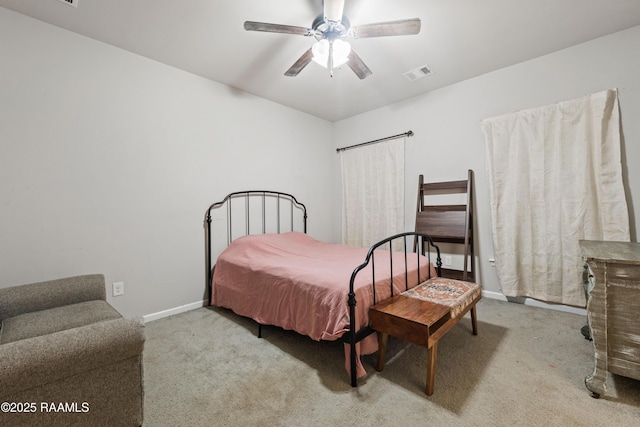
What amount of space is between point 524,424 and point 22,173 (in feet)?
11.2

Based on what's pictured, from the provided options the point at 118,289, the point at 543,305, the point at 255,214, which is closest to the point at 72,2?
the point at 118,289

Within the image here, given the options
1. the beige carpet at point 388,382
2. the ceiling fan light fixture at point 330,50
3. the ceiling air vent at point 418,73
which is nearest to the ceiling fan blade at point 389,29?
the ceiling fan light fixture at point 330,50

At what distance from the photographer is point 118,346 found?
110 cm

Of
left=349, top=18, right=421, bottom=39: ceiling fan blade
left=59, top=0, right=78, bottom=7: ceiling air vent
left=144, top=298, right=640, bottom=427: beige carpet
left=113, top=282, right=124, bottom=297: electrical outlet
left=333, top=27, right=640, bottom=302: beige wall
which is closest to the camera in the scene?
left=144, top=298, right=640, bottom=427: beige carpet

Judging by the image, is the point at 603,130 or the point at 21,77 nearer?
the point at 21,77

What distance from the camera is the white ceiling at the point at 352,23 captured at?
1.89 m

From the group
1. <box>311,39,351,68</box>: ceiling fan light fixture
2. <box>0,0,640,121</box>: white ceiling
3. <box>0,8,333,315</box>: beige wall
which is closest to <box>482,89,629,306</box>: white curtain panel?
<box>0,0,640,121</box>: white ceiling

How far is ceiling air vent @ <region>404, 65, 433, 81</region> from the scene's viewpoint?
2748 mm

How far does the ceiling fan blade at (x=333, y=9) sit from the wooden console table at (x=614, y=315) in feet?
6.50

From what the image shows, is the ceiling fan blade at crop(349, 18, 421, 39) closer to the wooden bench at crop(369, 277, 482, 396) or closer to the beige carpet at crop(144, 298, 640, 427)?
the wooden bench at crop(369, 277, 482, 396)

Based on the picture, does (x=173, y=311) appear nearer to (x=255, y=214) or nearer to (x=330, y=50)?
(x=255, y=214)

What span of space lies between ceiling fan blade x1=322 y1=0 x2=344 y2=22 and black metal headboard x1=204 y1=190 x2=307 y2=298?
6.67ft

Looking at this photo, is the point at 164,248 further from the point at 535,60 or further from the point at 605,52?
the point at 605,52

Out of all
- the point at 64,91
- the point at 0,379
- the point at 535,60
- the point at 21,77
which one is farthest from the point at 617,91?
the point at 21,77
